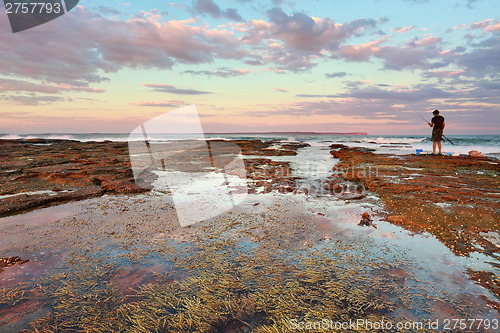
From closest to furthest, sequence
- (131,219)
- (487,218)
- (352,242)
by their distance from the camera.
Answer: (352,242) < (487,218) < (131,219)

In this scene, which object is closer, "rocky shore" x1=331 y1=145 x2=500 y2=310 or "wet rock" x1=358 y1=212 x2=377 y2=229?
"rocky shore" x1=331 y1=145 x2=500 y2=310

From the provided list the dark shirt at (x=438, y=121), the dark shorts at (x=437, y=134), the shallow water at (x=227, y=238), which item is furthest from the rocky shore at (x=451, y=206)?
the dark shorts at (x=437, y=134)

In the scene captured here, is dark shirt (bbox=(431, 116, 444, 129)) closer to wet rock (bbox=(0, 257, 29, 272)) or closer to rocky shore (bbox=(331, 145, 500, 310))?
rocky shore (bbox=(331, 145, 500, 310))

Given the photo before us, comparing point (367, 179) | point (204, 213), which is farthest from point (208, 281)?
point (367, 179)

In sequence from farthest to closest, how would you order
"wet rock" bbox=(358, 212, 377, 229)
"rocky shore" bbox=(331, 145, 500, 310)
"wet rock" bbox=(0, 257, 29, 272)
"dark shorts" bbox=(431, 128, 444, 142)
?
"dark shorts" bbox=(431, 128, 444, 142) < "wet rock" bbox=(358, 212, 377, 229) < "rocky shore" bbox=(331, 145, 500, 310) < "wet rock" bbox=(0, 257, 29, 272)

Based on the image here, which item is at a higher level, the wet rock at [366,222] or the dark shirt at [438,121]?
the dark shirt at [438,121]

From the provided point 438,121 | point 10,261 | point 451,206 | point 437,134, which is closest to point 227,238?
point 10,261

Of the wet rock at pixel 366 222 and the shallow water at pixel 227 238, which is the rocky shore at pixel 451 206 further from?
the wet rock at pixel 366 222

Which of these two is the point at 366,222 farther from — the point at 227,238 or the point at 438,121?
the point at 438,121

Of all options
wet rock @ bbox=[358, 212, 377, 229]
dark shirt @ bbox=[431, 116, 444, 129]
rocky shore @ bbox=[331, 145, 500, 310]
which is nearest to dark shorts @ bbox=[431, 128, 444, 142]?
dark shirt @ bbox=[431, 116, 444, 129]

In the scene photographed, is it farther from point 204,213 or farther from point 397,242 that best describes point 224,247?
point 397,242

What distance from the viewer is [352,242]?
509 centimetres

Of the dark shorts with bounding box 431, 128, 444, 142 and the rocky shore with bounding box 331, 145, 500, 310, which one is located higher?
the dark shorts with bounding box 431, 128, 444, 142

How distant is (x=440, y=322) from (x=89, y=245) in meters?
5.98
